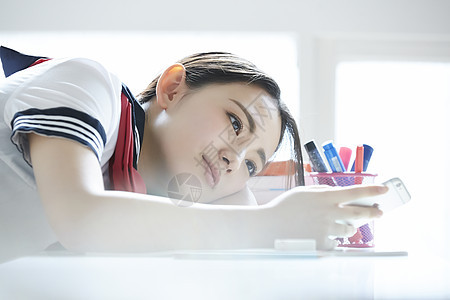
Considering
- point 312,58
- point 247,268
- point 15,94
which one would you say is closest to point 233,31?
point 312,58

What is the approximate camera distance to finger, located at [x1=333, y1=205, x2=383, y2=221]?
1.08 ft

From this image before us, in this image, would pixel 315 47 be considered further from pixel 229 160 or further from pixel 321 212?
pixel 321 212

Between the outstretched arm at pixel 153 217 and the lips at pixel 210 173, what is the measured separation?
22 cm

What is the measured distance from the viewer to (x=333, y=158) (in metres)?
0.60

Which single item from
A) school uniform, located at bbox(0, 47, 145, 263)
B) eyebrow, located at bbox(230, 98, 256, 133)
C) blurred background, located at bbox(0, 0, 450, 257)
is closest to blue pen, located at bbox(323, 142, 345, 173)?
eyebrow, located at bbox(230, 98, 256, 133)

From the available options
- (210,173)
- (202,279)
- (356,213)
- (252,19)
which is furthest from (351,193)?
(252,19)

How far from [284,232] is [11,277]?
162mm

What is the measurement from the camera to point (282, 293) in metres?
0.24

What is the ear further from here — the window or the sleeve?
the window

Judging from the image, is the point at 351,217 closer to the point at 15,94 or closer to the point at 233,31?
the point at 15,94

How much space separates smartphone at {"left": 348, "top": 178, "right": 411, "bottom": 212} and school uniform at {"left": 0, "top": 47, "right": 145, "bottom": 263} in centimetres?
20

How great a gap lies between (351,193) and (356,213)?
0.05ft

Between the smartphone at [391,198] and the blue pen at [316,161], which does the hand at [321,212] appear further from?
the blue pen at [316,161]

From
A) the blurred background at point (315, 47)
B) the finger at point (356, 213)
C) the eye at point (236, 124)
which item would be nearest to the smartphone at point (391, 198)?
the finger at point (356, 213)
